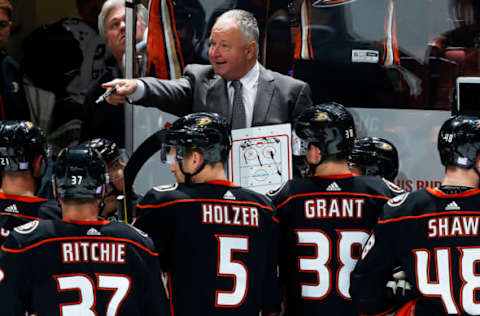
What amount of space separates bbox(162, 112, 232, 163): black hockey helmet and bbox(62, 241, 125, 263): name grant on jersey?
0.70m

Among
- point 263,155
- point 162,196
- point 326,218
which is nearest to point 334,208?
point 326,218

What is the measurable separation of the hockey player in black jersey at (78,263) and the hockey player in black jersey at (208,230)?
1.02 feet

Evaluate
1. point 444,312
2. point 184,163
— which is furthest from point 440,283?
point 184,163

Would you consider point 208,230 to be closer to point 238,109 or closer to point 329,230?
point 329,230

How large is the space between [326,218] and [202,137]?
0.79 m

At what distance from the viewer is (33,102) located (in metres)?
9.48

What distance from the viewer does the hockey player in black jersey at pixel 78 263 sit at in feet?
11.8

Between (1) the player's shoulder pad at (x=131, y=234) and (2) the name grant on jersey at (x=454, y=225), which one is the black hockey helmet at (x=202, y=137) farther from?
(2) the name grant on jersey at (x=454, y=225)

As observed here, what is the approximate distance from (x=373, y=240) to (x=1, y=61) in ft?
16.6

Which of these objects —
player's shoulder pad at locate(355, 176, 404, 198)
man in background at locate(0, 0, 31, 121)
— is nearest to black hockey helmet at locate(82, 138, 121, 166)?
player's shoulder pad at locate(355, 176, 404, 198)

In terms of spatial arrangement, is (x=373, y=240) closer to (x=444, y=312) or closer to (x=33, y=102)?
(x=444, y=312)

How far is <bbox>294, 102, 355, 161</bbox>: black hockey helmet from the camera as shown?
425 centimetres

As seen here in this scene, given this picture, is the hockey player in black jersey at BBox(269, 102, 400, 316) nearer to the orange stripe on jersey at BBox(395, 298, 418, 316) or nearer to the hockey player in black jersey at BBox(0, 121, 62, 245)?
the orange stripe on jersey at BBox(395, 298, 418, 316)

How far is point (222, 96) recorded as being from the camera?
5.77 m
